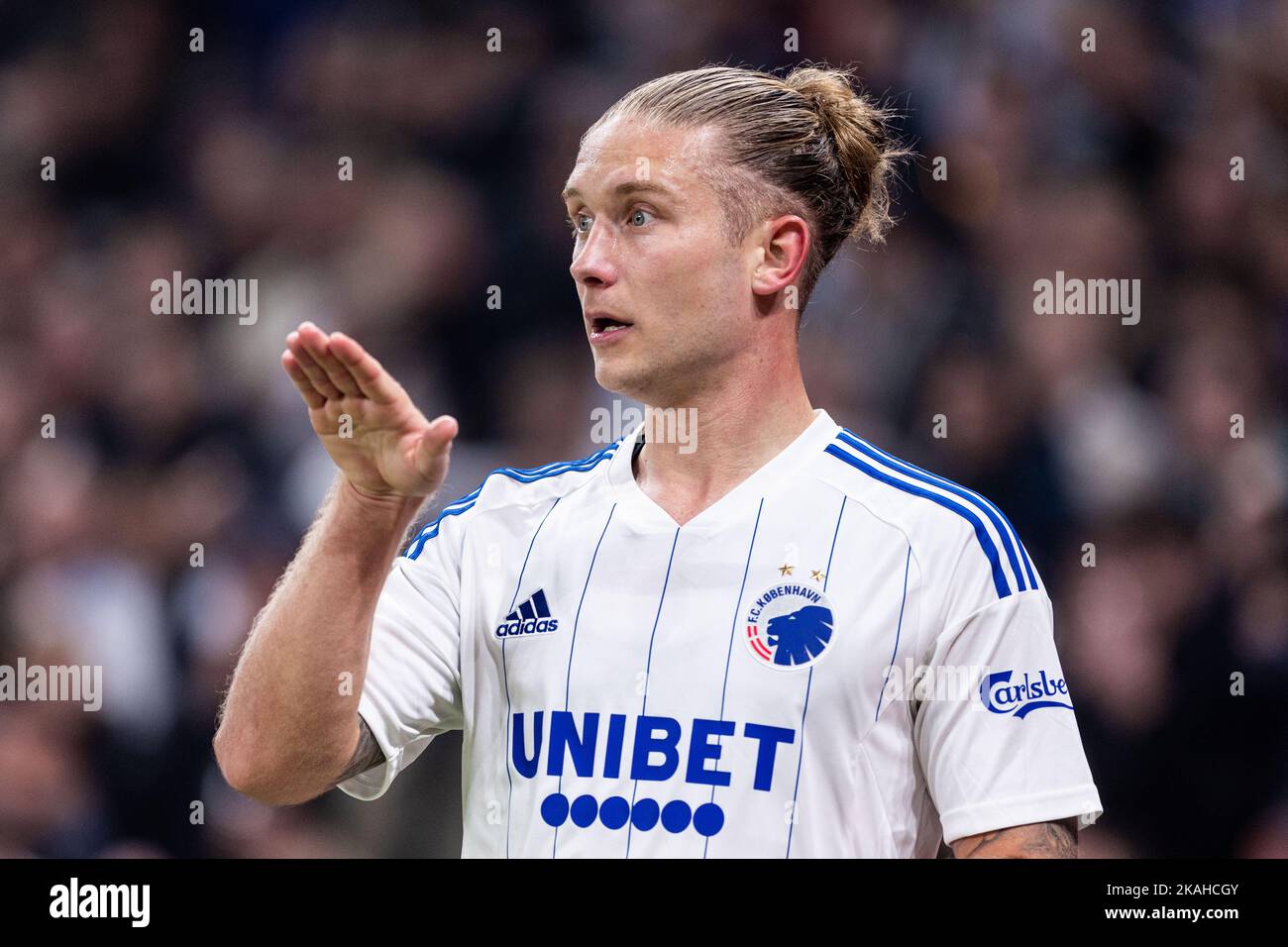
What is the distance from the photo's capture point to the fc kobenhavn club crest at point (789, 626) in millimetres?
2416

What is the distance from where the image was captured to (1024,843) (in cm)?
229

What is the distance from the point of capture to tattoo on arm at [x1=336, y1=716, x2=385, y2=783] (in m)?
2.47

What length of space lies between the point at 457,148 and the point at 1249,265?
279cm

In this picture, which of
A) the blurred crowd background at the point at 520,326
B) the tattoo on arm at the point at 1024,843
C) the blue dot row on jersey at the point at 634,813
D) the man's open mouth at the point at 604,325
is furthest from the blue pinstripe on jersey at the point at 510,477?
the blurred crowd background at the point at 520,326

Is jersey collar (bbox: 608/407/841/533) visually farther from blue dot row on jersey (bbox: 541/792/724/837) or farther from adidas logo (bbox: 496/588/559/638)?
blue dot row on jersey (bbox: 541/792/724/837)

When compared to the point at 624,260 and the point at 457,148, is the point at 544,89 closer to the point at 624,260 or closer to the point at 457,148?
the point at 457,148

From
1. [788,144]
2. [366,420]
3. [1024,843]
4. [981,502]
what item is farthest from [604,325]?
[1024,843]

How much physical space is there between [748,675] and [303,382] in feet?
2.86

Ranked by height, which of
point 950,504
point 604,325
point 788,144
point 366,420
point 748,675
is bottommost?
point 748,675

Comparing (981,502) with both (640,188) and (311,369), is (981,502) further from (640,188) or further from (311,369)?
(311,369)

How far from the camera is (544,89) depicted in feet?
16.9

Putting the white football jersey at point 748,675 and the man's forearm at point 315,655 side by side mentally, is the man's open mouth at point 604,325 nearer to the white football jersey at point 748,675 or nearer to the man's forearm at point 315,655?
the white football jersey at point 748,675

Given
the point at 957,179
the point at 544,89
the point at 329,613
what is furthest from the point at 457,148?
the point at 329,613

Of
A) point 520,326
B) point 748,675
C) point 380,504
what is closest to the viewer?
point 380,504
